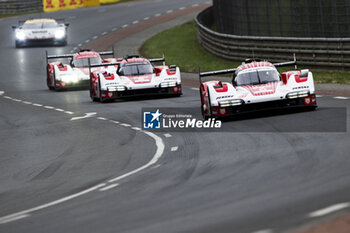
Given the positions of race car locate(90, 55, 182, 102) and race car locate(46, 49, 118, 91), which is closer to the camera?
race car locate(90, 55, 182, 102)

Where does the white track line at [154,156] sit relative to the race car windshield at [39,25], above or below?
above

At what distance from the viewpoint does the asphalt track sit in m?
9.89

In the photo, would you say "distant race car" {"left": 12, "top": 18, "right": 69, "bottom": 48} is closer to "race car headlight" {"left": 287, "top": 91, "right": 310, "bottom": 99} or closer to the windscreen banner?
the windscreen banner

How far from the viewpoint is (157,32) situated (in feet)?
169

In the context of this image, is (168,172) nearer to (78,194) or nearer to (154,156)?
(78,194)

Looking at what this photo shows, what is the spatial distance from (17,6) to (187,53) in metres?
34.2

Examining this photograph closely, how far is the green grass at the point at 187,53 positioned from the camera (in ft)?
92.1

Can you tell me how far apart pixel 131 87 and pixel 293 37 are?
8.78m

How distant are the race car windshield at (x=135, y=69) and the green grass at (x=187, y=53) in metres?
5.13

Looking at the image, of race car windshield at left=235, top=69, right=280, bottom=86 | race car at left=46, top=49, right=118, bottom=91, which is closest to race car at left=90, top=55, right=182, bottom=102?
race car at left=46, top=49, right=118, bottom=91

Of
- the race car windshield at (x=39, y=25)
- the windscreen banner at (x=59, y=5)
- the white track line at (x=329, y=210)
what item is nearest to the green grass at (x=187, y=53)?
the race car windshield at (x=39, y=25)

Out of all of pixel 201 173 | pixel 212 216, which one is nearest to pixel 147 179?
pixel 201 173

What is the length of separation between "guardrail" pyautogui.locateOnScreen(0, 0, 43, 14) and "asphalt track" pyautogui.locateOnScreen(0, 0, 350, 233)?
49.4 m

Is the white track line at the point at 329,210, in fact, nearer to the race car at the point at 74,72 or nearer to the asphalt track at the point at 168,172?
the asphalt track at the point at 168,172
